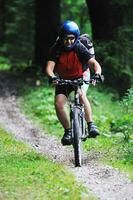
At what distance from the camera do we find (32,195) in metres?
8.40

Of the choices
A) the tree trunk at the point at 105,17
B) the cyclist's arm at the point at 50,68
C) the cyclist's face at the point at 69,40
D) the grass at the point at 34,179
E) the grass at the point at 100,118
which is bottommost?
the grass at the point at 100,118

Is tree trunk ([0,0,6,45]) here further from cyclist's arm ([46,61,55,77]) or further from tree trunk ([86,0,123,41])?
cyclist's arm ([46,61,55,77])

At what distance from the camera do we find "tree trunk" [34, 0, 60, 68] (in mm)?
25609

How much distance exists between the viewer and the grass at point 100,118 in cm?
1156

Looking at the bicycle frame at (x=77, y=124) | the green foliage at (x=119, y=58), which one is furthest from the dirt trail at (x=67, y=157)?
the green foliage at (x=119, y=58)

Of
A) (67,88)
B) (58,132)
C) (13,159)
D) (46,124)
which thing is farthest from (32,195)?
(46,124)

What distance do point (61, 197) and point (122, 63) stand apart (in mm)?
12848

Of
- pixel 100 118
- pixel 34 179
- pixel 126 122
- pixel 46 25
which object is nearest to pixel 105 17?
pixel 46 25

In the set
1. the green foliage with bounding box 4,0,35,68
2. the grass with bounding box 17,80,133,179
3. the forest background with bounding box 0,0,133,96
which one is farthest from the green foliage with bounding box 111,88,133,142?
the green foliage with bounding box 4,0,35,68

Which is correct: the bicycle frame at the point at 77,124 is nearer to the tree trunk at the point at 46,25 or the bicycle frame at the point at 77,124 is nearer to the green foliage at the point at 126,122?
the green foliage at the point at 126,122

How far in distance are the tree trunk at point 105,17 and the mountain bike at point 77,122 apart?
1081cm

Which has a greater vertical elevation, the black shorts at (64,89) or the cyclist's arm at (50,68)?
the cyclist's arm at (50,68)

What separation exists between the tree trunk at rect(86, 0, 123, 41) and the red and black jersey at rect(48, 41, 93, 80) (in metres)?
10.5

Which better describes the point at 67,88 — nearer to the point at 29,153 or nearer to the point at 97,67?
the point at 97,67
